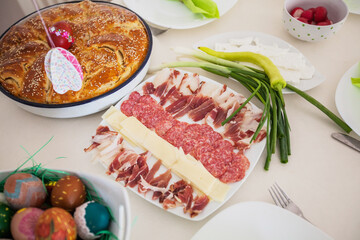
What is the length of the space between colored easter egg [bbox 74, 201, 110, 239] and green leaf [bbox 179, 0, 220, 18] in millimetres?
1112

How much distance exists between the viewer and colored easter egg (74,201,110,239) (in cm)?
58

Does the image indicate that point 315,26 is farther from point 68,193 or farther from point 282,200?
point 68,193

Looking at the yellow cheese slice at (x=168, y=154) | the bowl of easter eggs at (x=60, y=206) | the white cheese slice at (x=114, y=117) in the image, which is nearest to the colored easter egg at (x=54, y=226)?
the bowl of easter eggs at (x=60, y=206)

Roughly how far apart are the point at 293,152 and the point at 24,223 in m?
0.84

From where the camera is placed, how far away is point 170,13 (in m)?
1.51

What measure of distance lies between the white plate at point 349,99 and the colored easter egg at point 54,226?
0.94 m

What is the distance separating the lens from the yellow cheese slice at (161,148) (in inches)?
38.3

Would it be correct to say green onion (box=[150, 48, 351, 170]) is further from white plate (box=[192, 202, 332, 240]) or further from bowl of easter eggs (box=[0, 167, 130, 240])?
bowl of easter eggs (box=[0, 167, 130, 240])

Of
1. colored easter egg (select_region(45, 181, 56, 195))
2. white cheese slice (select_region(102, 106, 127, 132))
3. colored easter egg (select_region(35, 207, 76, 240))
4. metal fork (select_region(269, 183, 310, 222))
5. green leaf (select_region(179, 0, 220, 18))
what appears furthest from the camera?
green leaf (select_region(179, 0, 220, 18))

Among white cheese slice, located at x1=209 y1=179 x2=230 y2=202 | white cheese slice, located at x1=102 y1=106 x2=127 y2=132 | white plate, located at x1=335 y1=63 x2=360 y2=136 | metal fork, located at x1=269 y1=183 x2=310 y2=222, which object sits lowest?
metal fork, located at x1=269 y1=183 x2=310 y2=222

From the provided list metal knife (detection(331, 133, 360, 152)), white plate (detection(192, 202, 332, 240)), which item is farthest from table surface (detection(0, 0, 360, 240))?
white plate (detection(192, 202, 332, 240))

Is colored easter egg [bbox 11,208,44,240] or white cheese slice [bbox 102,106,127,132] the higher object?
colored easter egg [bbox 11,208,44,240]

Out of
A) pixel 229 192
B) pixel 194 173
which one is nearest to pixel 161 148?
pixel 194 173

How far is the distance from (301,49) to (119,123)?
881 mm
